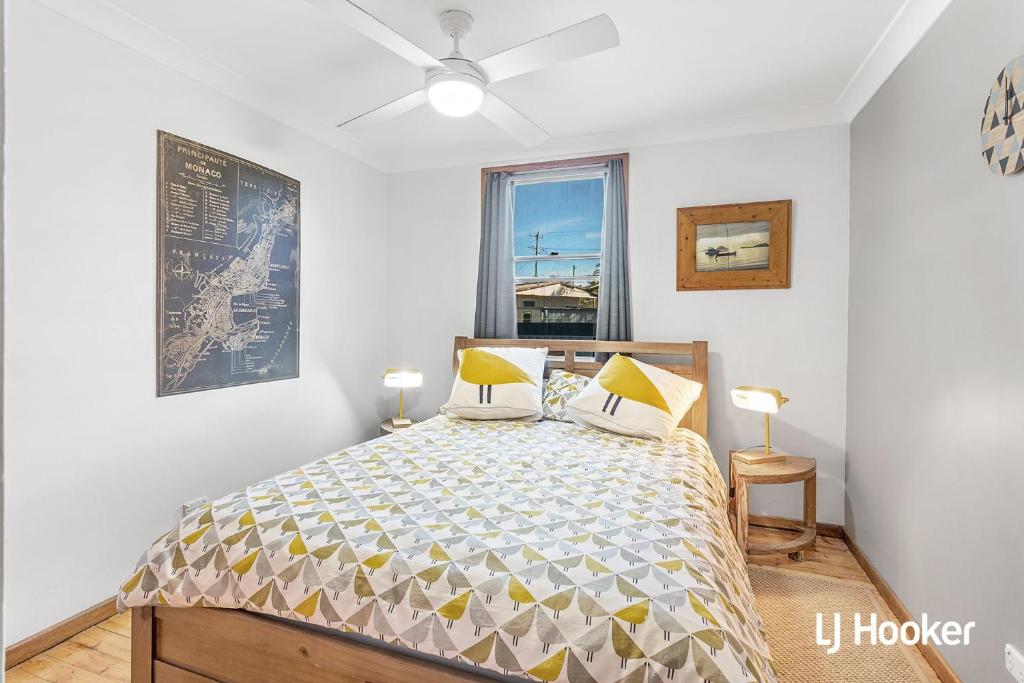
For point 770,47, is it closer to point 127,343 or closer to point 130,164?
point 130,164

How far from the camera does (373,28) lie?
6.31ft

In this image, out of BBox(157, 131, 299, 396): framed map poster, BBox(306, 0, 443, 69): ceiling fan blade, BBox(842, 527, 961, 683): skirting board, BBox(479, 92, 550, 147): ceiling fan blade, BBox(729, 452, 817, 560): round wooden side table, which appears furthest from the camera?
BBox(729, 452, 817, 560): round wooden side table

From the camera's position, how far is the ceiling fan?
1.85 meters

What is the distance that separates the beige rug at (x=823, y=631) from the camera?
1964mm

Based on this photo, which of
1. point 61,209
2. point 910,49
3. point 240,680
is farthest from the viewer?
point 910,49

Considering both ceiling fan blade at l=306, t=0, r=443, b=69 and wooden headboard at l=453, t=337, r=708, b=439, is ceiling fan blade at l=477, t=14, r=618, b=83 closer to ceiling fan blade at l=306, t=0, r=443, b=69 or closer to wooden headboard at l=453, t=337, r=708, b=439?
ceiling fan blade at l=306, t=0, r=443, b=69

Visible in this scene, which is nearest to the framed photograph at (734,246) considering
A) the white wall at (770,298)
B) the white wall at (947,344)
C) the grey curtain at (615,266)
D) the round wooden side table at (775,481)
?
the white wall at (770,298)

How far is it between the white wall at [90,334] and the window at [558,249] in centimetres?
187

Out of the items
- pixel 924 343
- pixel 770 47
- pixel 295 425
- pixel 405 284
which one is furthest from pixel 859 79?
pixel 295 425

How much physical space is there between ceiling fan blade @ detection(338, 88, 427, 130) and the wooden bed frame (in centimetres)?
215

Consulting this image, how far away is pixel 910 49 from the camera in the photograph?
2320 mm

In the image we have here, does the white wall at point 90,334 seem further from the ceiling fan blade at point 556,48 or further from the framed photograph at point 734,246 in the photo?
the framed photograph at point 734,246

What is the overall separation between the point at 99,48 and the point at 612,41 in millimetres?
2177

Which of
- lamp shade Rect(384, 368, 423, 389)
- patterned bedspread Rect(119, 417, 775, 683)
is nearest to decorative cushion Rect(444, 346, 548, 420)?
lamp shade Rect(384, 368, 423, 389)
